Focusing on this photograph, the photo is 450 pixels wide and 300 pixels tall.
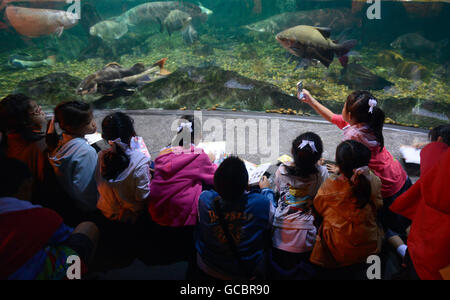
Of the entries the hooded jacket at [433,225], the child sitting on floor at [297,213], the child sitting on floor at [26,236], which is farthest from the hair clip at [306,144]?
the child sitting on floor at [26,236]

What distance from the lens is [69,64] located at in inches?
207

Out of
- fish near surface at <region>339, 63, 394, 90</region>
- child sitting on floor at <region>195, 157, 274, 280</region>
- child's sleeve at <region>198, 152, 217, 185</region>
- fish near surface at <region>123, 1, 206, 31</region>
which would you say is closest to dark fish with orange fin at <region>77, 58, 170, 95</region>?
fish near surface at <region>123, 1, 206, 31</region>

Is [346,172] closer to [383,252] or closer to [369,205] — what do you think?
[369,205]

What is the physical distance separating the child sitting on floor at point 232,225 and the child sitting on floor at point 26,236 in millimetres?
865

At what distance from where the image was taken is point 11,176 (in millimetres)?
1407

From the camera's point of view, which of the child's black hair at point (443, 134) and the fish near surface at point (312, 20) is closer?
the child's black hair at point (443, 134)

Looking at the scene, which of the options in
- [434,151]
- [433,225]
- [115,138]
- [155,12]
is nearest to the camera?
[433,225]

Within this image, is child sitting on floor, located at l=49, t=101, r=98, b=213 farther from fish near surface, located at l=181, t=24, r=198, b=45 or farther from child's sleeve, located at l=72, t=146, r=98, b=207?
fish near surface, located at l=181, t=24, r=198, b=45

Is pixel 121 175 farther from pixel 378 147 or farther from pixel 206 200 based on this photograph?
pixel 378 147

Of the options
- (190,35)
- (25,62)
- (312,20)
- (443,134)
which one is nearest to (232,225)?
(443,134)

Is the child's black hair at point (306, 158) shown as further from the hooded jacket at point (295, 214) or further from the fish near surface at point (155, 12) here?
the fish near surface at point (155, 12)

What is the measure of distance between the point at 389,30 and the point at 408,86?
1170 millimetres

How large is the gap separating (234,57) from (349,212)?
14.5 ft

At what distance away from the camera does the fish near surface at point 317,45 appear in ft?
9.92
